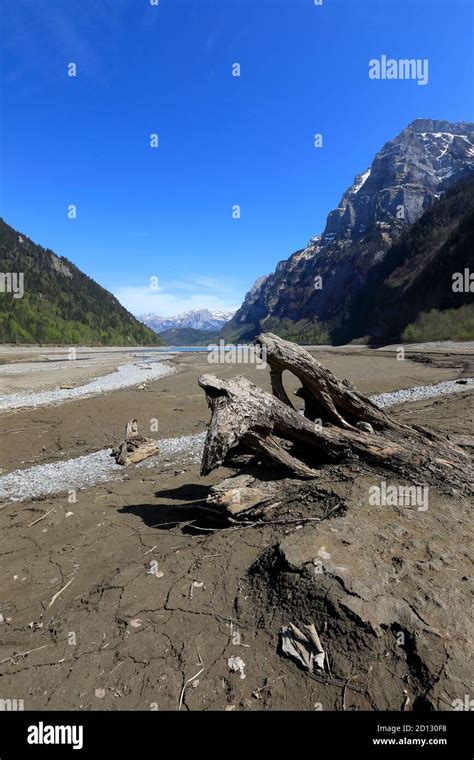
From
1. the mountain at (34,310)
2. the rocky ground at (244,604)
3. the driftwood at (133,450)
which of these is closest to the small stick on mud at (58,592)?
the rocky ground at (244,604)

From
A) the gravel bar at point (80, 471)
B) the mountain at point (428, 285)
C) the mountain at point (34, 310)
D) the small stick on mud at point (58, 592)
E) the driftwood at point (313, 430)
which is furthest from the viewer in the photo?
the mountain at point (34, 310)

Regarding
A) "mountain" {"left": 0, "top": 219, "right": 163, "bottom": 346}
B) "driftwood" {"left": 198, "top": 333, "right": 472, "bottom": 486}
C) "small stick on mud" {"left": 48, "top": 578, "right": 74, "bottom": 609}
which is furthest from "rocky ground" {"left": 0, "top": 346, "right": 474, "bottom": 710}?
"mountain" {"left": 0, "top": 219, "right": 163, "bottom": 346}

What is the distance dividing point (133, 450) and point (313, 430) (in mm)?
8903

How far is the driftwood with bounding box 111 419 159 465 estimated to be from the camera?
13899 mm

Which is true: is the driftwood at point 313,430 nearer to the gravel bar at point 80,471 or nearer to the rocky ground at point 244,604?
the rocky ground at point 244,604

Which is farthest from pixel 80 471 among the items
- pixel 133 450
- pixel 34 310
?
pixel 34 310

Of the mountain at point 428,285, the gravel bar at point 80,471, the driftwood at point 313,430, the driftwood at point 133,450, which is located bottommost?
the gravel bar at point 80,471

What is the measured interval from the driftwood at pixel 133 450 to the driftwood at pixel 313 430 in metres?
7.33

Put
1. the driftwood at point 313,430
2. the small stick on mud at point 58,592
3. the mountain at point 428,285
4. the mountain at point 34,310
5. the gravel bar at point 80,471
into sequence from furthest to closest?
the mountain at point 34,310, the mountain at point 428,285, the gravel bar at point 80,471, the driftwood at point 313,430, the small stick on mud at point 58,592

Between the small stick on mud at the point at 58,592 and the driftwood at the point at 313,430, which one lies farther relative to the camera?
the driftwood at the point at 313,430

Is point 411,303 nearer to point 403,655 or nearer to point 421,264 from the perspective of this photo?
point 421,264

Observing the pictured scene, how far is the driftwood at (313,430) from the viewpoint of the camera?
273 inches

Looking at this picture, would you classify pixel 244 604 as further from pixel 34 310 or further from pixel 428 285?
pixel 34 310

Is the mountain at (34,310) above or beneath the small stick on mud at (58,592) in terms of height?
above
